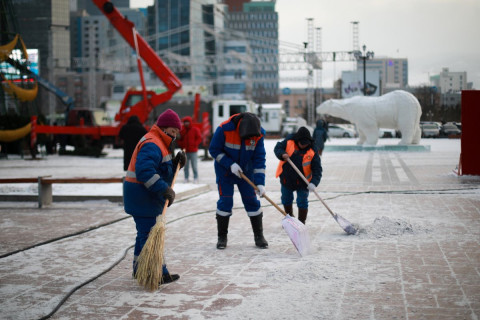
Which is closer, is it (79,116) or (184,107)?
(79,116)

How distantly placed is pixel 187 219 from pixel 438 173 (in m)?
9.47

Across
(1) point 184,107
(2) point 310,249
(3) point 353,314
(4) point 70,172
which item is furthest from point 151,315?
(1) point 184,107

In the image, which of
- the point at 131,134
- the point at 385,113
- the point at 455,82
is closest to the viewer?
the point at 131,134

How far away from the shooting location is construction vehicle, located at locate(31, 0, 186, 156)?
1031 inches

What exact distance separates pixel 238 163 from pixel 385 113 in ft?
79.5

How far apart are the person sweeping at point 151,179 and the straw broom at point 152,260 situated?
0.15 m

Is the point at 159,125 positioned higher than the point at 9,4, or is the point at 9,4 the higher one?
the point at 9,4

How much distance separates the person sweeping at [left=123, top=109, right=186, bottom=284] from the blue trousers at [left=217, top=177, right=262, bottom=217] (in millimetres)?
1517

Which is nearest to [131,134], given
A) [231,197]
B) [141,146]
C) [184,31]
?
[231,197]

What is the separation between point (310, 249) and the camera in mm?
6855

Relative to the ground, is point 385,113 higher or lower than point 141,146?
higher

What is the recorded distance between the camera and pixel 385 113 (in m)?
30.5

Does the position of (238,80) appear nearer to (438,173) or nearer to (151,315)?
(438,173)

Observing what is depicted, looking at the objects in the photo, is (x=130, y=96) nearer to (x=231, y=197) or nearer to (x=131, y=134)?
(x=131, y=134)
